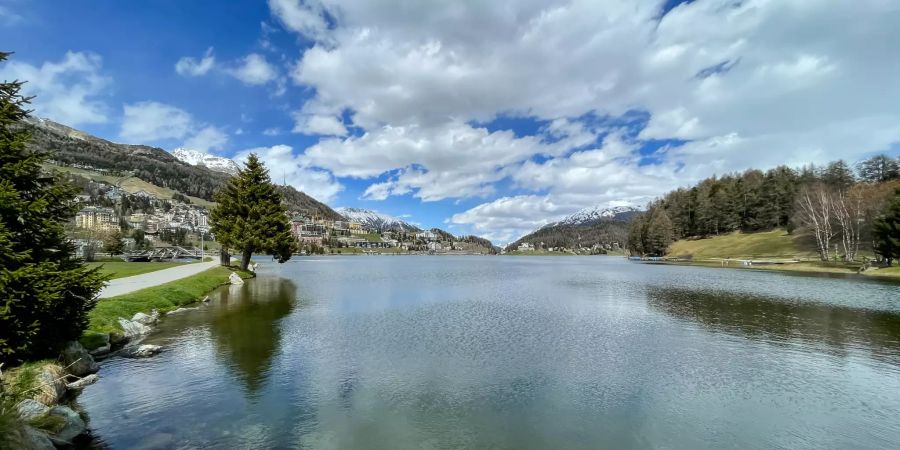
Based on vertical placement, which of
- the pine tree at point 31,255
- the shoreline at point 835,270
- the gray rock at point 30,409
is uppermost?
the pine tree at point 31,255

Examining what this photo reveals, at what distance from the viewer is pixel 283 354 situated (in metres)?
22.0

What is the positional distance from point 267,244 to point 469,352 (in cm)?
4917

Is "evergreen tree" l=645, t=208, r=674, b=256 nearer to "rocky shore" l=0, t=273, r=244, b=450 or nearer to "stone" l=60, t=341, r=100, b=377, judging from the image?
"rocky shore" l=0, t=273, r=244, b=450

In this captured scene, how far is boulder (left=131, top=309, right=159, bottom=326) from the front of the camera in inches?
1099

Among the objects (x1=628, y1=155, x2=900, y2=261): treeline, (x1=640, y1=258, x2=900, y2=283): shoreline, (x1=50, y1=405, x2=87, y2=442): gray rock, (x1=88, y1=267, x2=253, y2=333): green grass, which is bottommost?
(x1=640, y1=258, x2=900, y2=283): shoreline

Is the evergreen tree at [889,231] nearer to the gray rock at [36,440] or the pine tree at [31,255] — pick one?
the gray rock at [36,440]

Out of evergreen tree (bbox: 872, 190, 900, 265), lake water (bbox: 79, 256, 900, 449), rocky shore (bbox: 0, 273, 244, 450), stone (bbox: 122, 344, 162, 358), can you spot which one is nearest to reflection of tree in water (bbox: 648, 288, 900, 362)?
lake water (bbox: 79, 256, 900, 449)

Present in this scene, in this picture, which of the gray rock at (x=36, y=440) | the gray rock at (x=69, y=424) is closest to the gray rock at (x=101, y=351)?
the gray rock at (x=69, y=424)

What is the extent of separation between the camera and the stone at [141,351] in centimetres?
2138

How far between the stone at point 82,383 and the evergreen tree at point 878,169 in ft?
628

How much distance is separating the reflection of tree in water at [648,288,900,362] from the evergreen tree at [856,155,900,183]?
140728 millimetres

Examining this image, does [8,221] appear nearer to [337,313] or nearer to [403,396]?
[403,396]

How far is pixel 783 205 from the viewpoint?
14712 cm

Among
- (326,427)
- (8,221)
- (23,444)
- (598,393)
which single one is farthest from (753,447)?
(8,221)
